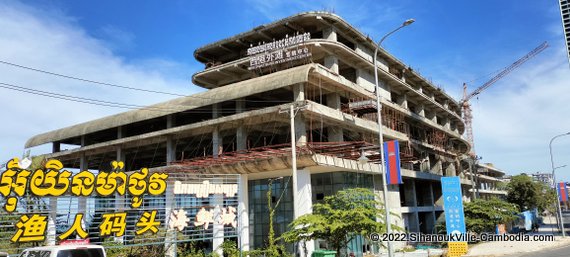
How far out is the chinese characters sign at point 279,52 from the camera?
145ft

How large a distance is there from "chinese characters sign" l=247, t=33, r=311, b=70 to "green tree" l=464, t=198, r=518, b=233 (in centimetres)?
2366

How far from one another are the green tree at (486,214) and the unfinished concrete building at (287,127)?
7.24m

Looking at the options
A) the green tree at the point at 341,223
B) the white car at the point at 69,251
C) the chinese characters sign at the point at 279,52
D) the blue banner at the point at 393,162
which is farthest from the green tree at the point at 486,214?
the white car at the point at 69,251

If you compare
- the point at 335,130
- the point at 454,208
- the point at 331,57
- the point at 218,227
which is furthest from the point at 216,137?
the point at 454,208

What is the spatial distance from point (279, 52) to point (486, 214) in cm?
2728

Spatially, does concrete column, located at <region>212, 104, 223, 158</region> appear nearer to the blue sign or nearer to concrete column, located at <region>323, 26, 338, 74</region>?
concrete column, located at <region>323, 26, 338, 74</region>

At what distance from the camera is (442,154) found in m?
67.8

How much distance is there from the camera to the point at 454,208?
96.3 ft

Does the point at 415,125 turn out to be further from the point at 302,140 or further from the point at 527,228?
the point at 302,140

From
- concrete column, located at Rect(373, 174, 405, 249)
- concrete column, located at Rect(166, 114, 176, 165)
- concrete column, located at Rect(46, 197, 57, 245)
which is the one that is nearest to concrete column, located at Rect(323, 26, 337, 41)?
concrete column, located at Rect(373, 174, 405, 249)

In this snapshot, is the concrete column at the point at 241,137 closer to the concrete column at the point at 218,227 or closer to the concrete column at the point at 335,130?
the concrete column at the point at 335,130

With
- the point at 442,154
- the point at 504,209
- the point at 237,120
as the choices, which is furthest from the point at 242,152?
the point at 442,154

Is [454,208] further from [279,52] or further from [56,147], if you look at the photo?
[56,147]

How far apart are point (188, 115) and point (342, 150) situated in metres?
23.2
